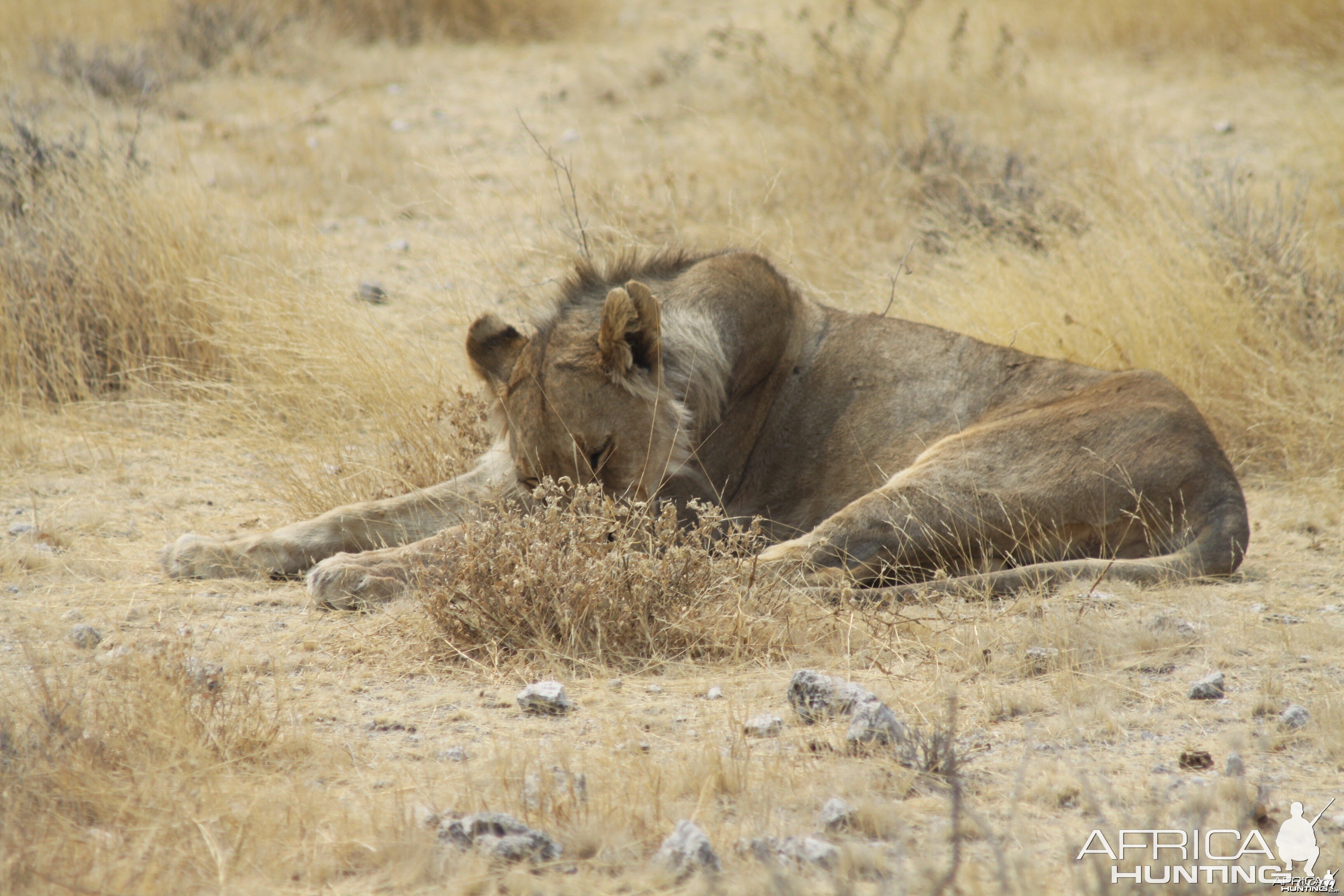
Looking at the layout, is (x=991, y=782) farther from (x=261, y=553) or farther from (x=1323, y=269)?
(x=1323, y=269)

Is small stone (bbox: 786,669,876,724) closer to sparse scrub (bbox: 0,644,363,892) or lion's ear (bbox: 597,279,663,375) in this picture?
sparse scrub (bbox: 0,644,363,892)

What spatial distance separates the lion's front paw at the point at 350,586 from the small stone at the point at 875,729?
2.00 m

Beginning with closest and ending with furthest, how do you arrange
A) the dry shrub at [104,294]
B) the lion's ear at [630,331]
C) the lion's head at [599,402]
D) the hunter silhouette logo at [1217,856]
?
the hunter silhouette logo at [1217,856] < the lion's ear at [630,331] < the lion's head at [599,402] < the dry shrub at [104,294]

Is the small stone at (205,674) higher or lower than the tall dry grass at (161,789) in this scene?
lower

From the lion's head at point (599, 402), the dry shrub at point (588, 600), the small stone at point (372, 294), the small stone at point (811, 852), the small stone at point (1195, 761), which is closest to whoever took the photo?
the small stone at point (811, 852)

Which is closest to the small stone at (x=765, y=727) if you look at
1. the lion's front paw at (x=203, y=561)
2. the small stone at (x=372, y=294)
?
the lion's front paw at (x=203, y=561)

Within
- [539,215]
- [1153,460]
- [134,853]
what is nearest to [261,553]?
[134,853]

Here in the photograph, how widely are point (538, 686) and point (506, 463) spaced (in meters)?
1.64

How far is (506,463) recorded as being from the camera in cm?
507

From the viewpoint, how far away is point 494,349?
5.04 meters

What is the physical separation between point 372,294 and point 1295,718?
20.4 ft

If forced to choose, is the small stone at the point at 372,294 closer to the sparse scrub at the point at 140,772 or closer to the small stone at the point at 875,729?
the sparse scrub at the point at 140,772

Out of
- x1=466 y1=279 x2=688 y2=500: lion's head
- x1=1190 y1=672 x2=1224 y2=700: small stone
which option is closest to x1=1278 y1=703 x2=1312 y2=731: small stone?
x1=1190 y1=672 x2=1224 y2=700: small stone

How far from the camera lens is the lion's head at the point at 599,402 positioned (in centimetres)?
460
